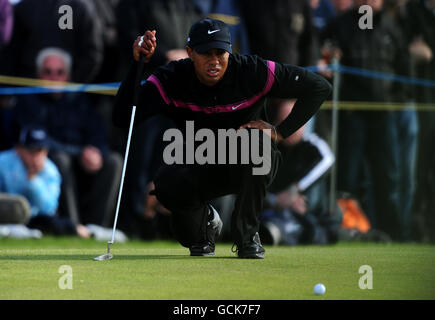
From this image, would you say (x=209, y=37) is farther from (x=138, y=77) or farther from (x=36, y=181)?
(x=36, y=181)

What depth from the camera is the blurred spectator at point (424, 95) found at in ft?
35.9

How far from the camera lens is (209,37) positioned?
615 centimetres

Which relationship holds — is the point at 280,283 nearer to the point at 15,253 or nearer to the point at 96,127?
the point at 15,253

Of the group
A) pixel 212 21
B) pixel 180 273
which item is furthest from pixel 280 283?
pixel 212 21

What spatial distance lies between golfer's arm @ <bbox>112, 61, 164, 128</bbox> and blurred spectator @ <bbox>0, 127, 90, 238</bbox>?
3060 millimetres

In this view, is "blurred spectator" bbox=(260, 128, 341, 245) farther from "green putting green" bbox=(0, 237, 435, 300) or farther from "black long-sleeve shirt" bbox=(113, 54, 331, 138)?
"black long-sleeve shirt" bbox=(113, 54, 331, 138)

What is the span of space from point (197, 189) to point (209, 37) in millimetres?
1127

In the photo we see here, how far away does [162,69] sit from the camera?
21.4ft

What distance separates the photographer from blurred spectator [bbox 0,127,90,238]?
934 cm

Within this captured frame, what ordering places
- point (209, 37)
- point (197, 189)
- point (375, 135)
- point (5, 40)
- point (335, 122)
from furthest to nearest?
point (375, 135) < point (335, 122) < point (5, 40) < point (197, 189) < point (209, 37)

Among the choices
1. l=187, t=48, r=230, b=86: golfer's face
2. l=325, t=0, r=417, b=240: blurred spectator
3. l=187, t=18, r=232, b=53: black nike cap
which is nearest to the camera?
l=187, t=18, r=232, b=53: black nike cap

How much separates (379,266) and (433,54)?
5.55m

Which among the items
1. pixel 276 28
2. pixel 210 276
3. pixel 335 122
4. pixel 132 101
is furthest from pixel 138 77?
pixel 335 122

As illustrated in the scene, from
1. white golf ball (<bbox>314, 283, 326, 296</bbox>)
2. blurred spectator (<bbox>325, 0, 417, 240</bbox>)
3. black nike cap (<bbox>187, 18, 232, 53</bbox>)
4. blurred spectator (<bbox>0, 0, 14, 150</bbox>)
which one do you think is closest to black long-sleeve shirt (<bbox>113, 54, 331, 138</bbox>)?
black nike cap (<bbox>187, 18, 232, 53</bbox>)
